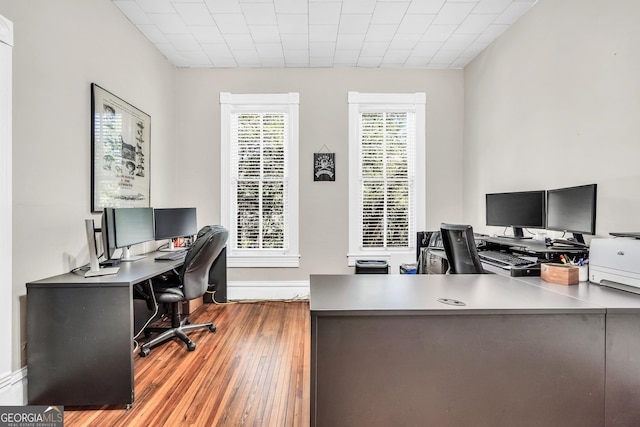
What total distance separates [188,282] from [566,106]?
11.1 ft

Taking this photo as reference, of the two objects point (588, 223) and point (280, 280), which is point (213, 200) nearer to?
point (280, 280)

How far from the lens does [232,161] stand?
13.6ft

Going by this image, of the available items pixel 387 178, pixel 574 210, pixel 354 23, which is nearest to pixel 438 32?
pixel 354 23

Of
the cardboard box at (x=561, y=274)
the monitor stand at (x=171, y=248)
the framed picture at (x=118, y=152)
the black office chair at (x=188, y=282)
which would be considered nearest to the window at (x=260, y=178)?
the monitor stand at (x=171, y=248)

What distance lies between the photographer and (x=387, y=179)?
13.7ft

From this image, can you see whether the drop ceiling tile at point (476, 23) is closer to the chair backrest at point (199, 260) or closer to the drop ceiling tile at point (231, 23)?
the drop ceiling tile at point (231, 23)

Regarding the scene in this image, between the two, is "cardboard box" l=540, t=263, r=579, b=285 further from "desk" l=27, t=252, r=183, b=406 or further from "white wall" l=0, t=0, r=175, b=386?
"white wall" l=0, t=0, r=175, b=386

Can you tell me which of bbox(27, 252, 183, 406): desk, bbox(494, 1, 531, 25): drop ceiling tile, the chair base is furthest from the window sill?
bbox(494, 1, 531, 25): drop ceiling tile

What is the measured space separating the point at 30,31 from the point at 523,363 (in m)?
3.24

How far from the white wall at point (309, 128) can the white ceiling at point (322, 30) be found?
16 cm

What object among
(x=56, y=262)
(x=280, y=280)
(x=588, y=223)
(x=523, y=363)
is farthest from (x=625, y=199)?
(x=56, y=262)

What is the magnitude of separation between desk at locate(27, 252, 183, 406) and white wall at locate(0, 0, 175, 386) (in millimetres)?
148

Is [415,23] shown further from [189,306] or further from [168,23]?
[189,306]

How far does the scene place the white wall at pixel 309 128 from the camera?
409 centimetres
